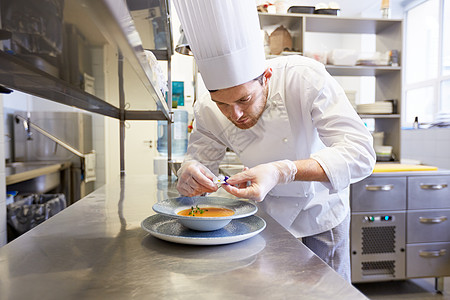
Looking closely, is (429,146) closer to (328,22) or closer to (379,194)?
(379,194)

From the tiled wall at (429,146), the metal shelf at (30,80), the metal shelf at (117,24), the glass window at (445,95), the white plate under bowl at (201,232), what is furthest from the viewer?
the glass window at (445,95)

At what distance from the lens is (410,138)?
4141 millimetres

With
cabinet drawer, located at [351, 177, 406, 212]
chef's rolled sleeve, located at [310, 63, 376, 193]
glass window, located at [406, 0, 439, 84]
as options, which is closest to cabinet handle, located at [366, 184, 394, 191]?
cabinet drawer, located at [351, 177, 406, 212]

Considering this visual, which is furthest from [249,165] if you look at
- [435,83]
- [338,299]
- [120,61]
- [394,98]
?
[435,83]

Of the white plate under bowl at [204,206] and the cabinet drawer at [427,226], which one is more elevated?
the white plate under bowl at [204,206]

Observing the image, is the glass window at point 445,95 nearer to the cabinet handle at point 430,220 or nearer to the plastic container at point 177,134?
the cabinet handle at point 430,220

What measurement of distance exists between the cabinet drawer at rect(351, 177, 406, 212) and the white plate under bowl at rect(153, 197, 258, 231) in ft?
6.05

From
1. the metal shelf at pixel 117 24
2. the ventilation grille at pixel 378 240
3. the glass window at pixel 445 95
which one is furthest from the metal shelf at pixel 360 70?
the metal shelf at pixel 117 24

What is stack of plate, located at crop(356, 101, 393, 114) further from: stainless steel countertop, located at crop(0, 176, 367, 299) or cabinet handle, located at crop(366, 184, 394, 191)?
stainless steel countertop, located at crop(0, 176, 367, 299)

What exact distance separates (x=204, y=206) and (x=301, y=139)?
0.56 meters

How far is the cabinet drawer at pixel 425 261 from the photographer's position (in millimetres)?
2744

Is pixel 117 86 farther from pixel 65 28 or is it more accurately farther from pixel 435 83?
pixel 435 83

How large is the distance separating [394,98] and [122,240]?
3.05 m

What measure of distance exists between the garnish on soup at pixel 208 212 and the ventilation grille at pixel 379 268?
2.15 meters
